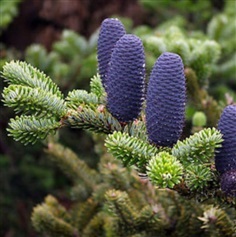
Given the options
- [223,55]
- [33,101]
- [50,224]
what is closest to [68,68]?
Result: [223,55]

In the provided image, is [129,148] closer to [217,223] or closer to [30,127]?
[30,127]

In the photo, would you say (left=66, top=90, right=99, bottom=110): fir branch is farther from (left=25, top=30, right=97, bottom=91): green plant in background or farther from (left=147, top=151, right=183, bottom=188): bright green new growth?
(left=25, top=30, right=97, bottom=91): green plant in background

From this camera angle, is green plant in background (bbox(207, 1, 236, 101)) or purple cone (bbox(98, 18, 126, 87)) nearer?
purple cone (bbox(98, 18, 126, 87))

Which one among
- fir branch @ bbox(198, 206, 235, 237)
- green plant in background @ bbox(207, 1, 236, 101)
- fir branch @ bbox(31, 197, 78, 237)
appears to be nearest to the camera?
fir branch @ bbox(198, 206, 235, 237)

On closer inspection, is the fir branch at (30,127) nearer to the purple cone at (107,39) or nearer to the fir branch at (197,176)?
the purple cone at (107,39)

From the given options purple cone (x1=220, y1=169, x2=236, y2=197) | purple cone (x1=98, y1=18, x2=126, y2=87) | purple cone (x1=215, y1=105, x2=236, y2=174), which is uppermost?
purple cone (x1=98, y1=18, x2=126, y2=87)

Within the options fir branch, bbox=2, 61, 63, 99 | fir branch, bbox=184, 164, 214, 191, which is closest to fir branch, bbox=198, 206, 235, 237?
fir branch, bbox=184, 164, 214, 191

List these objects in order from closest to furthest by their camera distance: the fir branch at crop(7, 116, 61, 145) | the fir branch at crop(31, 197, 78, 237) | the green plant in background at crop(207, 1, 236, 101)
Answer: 1. the fir branch at crop(7, 116, 61, 145)
2. the fir branch at crop(31, 197, 78, 237)
3. the green plant in background at crop(207, 1, 236, 101)

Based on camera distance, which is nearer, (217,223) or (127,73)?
(127,73)

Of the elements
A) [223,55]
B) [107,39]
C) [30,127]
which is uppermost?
[223,55]
